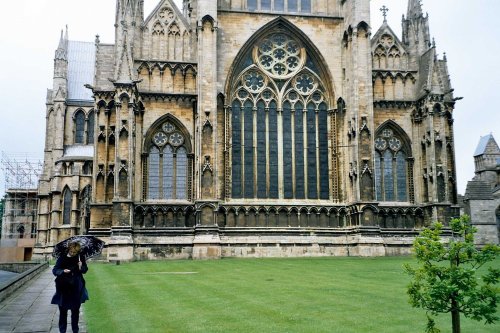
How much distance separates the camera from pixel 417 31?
41500mm

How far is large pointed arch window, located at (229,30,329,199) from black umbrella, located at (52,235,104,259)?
25.3 metres

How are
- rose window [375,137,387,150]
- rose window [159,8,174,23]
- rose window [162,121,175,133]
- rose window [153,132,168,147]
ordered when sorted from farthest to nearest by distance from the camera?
rose window [375,137,387,150] < rose window [159,8,174,23] < rose window [162,121,175,133] < rose window [153,132,168,147]

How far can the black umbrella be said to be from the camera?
39.6 ft

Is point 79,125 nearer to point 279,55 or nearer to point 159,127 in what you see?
point 159,127

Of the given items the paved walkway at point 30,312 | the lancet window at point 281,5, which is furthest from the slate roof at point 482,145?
the paved walkway at point 30,312

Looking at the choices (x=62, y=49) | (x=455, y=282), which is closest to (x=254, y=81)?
(x=455, y=282)

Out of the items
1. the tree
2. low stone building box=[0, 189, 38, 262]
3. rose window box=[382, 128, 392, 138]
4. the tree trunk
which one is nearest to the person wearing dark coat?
the tree

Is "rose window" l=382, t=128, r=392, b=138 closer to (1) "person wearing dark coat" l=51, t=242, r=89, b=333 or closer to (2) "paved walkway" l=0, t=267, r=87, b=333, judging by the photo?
(2) "paved walkway" l=0, t=267, r=87, b=333

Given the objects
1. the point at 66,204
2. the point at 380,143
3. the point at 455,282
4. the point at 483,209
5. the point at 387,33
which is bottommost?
the point at 455,282

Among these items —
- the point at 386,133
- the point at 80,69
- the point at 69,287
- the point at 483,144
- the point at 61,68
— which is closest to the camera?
the point at 69,287

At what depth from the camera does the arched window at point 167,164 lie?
125 ft

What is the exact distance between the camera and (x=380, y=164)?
40.7m

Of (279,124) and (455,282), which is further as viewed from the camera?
(279,124)

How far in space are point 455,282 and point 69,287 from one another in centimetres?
728
